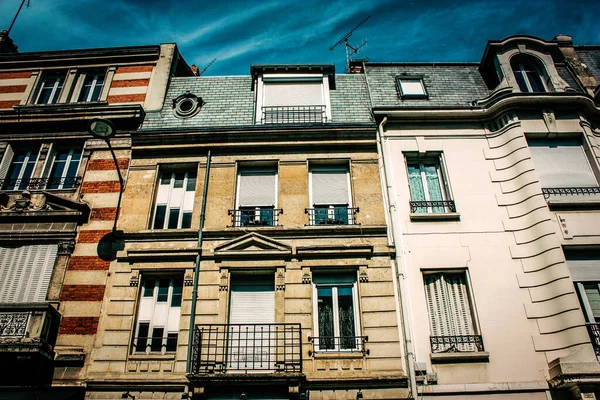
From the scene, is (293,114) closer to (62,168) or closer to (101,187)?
(101,187)

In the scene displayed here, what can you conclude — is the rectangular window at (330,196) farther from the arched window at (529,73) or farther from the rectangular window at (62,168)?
the rectangular window at (62,168)

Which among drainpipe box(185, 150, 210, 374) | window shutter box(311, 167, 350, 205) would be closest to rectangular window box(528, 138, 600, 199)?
window shutter box(311, 167, 350, 205)

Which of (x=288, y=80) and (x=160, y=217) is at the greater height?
(x=288, y=80)

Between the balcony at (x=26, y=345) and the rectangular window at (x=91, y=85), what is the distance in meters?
7.10

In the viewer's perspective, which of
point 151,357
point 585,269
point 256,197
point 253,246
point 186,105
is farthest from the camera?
point 186,105

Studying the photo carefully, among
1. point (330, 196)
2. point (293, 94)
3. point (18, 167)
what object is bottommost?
point (330, 196)

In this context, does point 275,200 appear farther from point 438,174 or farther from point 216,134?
point 438,174

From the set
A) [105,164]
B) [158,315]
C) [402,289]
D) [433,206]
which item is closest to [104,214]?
[105,164]

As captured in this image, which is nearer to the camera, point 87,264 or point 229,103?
point 87,264

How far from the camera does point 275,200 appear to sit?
12.0 meters

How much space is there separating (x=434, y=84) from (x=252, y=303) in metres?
8.94

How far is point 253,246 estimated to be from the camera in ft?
36.4

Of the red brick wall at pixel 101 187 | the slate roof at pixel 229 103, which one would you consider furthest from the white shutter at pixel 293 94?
the red brick wall at pixel 101 187

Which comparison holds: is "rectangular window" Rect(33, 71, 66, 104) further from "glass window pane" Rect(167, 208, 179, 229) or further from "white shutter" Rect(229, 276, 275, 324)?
"white shutter" Rect(229, 276, 275, 324)
